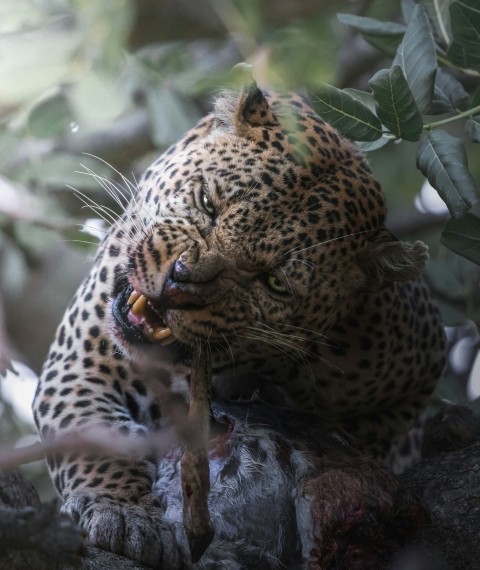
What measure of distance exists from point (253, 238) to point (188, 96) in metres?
1.12

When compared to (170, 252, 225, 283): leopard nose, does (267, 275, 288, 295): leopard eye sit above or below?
below

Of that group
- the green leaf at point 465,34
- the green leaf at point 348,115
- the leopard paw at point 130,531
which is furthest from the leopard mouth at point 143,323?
the green leaf at point 465,34

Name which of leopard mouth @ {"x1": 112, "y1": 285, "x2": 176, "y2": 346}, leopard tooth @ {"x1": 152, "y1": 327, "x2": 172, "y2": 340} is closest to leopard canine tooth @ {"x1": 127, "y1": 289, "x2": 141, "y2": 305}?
leopard mouth @ {"x1": 112, "y1": 285, "x2": 176, "y2": 346}

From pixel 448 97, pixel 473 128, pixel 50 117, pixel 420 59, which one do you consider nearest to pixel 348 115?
pixel 420 59

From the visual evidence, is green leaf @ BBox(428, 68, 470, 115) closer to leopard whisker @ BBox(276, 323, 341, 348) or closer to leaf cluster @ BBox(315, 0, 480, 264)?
leaf cluster @ BBox(315, 0, 480, 264)

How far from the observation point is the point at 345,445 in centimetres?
492

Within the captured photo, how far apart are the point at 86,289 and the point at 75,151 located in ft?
6.98

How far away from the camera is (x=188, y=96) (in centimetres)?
554

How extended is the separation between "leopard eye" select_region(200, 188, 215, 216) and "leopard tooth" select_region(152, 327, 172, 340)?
0.59m

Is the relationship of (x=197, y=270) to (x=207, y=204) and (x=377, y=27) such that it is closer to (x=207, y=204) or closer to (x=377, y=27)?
(x=207, y=204)

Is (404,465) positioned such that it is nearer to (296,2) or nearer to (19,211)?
(19,211)

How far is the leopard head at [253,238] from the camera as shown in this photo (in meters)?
4.65

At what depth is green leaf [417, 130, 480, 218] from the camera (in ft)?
13.4

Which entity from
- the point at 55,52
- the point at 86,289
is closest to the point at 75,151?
the point at 86,289
